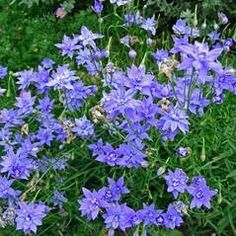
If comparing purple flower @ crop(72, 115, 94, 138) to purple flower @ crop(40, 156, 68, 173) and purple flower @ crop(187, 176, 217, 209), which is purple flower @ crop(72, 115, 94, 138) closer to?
purple flower @ crop(40, 156, 68, 173)

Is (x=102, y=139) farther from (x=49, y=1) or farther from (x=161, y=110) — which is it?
(x=49, y=1)

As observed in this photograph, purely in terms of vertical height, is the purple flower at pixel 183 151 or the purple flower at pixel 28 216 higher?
Answer: the purple flower at pixel 183 151

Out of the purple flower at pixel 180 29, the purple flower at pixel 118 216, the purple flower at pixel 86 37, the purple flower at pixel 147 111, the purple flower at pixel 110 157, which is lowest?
the purple flower at pixel 118 216

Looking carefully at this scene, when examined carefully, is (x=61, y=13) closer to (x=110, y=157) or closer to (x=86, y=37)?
(x=86, y=37)

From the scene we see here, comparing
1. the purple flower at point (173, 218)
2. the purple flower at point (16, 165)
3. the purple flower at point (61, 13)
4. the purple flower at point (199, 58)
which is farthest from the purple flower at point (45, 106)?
the purple flower at point (61, 13)

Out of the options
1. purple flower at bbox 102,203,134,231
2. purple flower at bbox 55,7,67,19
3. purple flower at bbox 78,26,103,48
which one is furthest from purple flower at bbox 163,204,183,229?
purple flower at bbox 55,7,67,19

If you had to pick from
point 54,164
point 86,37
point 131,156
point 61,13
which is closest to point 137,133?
point 131,156

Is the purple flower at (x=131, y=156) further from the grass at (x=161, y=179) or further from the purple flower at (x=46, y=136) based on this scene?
the purple flower at (x=46, y=136)
